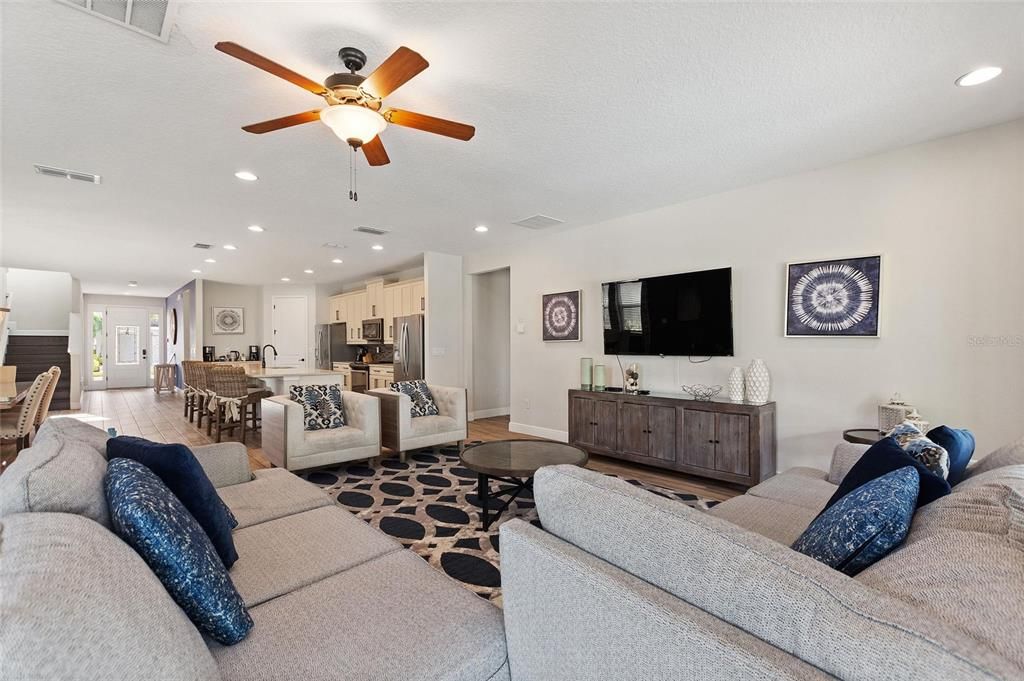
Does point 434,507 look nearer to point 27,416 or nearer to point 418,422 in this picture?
point 418,422

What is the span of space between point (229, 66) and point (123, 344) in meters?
13.6

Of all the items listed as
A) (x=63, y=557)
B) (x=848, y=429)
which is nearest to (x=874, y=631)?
(x=63, y=557)

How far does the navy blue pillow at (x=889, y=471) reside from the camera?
120cm

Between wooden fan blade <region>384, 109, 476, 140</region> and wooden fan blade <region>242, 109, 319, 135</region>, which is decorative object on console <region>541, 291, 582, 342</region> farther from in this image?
wooden fan blade <region>242, 109, 319, 135</region>

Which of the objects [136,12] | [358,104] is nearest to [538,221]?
Result: [358,104]

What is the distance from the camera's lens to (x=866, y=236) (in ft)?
10.8

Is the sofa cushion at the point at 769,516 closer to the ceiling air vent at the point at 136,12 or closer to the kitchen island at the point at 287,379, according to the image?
the ceiling air vent at the point at 136,12

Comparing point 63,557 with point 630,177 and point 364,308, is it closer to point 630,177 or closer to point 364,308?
point 630,177

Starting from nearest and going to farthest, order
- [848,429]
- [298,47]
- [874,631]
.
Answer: [874,631] < [298,47] < [848,429]

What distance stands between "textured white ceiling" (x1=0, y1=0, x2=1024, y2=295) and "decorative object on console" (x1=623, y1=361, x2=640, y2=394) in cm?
166

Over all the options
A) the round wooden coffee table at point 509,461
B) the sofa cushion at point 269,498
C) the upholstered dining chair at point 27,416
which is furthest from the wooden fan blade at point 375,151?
the upholstered dining chair at point 27,416

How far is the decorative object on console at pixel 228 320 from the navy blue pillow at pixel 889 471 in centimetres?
1131

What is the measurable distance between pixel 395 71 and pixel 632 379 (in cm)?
356

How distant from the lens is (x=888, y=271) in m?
3.21
